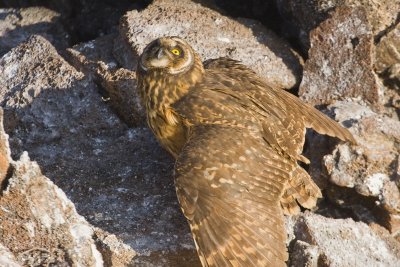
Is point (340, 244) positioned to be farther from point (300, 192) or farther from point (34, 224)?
point (34, 224)

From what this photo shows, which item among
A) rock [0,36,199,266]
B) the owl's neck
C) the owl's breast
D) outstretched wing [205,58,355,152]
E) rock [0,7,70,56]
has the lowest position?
rock [0,7,70,56]

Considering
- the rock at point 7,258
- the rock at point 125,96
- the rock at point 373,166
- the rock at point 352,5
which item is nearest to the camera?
the rock at point 7,258

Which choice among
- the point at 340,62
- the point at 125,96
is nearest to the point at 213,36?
the point at 125,96

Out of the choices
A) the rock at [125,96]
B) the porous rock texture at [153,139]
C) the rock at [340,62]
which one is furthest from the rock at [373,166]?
the rock at [125,96]

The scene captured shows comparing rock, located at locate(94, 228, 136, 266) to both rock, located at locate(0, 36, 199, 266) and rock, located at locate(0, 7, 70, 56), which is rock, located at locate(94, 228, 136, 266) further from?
rock, located at locate(0, 7, 70, 56)

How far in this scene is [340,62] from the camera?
6418mm

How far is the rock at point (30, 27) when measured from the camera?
288 inches

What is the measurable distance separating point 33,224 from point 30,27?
2.90 m

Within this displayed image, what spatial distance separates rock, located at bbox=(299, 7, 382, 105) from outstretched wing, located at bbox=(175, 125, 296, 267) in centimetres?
135

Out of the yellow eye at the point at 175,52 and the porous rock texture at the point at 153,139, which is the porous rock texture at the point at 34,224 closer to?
the porous rock texture at the point at 153,139

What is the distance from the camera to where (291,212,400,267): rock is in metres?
5.23

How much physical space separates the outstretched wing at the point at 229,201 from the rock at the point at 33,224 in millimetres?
689

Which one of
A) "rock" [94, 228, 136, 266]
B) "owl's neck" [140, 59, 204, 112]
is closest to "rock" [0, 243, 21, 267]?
"rock" [94, 228, 136, 266]

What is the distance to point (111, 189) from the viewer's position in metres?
5.72
